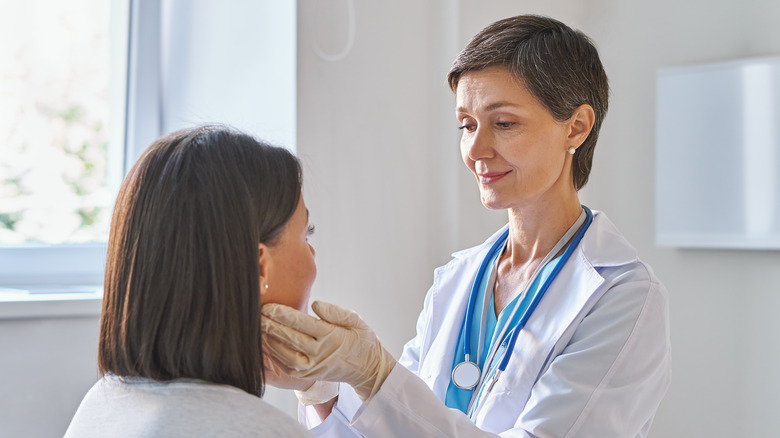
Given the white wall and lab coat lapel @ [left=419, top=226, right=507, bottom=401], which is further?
the white wall

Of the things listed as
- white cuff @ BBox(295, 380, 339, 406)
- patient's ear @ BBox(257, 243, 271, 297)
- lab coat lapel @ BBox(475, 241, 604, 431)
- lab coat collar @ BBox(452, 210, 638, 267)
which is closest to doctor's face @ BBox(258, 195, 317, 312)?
patient's ear @ BBox(257, 243, 271, 297)

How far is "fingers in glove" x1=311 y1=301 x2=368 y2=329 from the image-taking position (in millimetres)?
1061

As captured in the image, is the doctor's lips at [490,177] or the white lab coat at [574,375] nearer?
the white lab coat at [574,375]

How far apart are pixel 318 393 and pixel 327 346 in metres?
0.32

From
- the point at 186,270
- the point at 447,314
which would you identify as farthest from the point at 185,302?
the point at 447,314

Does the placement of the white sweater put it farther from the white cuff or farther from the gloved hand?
the white cuff

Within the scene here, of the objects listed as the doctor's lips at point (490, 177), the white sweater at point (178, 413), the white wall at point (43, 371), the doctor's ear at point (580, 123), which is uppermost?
the doctor's ear at point (580, 123)

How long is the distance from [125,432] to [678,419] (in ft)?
5.67

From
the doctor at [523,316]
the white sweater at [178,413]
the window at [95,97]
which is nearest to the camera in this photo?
the white sweater at [178,413]

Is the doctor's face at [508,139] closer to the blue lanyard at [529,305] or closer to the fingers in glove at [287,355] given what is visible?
the blue lanyard at [529,305]

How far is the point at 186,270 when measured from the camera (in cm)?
86

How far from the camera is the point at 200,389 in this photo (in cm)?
85

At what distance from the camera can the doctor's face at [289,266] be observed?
1000 millimetres

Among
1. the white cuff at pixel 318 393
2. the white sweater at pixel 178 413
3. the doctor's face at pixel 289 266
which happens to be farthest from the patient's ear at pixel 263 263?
the white cuff at pixel 318 393
